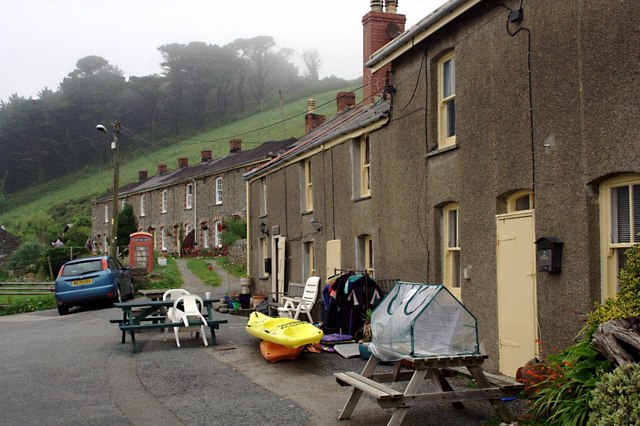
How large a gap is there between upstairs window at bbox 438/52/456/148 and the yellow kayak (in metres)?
3.86

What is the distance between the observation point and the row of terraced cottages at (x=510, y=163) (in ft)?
26.1

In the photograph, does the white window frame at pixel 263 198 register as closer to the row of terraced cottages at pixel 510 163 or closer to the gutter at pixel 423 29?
the row of terraced cottages at pixel 510 163

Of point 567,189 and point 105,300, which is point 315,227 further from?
point 567,189

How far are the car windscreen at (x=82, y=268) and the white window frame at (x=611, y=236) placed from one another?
16.9 metres

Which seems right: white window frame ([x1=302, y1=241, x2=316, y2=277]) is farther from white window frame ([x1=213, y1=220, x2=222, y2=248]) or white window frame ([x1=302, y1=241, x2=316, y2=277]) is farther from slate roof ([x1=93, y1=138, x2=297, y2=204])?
white window frame ([x1=213, y1=220, x2=222, y2=248])

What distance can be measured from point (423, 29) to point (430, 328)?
6475 millimetres

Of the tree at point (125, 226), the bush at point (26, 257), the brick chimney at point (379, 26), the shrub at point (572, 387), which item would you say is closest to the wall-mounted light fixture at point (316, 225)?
the brick chimney at point (379, 26)

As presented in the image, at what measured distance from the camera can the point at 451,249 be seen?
456 inches

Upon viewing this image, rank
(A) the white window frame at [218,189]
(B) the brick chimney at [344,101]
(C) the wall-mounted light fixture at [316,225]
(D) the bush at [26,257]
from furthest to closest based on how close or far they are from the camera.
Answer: (A) the white window frame at [218,189] < (D) the bush at [26,257] < (B) the brick chimney at [344,101] < (C) the wall-mounted light fixture at [316,225]

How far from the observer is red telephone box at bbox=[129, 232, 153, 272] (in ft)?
112

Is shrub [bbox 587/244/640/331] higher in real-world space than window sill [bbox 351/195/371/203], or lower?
lower

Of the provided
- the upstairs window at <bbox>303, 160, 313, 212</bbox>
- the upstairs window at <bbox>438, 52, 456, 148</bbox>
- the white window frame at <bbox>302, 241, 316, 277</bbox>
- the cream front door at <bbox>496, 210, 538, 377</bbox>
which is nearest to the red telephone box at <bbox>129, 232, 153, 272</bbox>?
the white window frame at <bbox>302, 241, 316, 277</bbox>

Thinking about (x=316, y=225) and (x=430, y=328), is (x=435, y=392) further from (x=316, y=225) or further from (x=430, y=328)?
(x=316, y=225)

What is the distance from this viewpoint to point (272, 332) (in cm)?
1119
